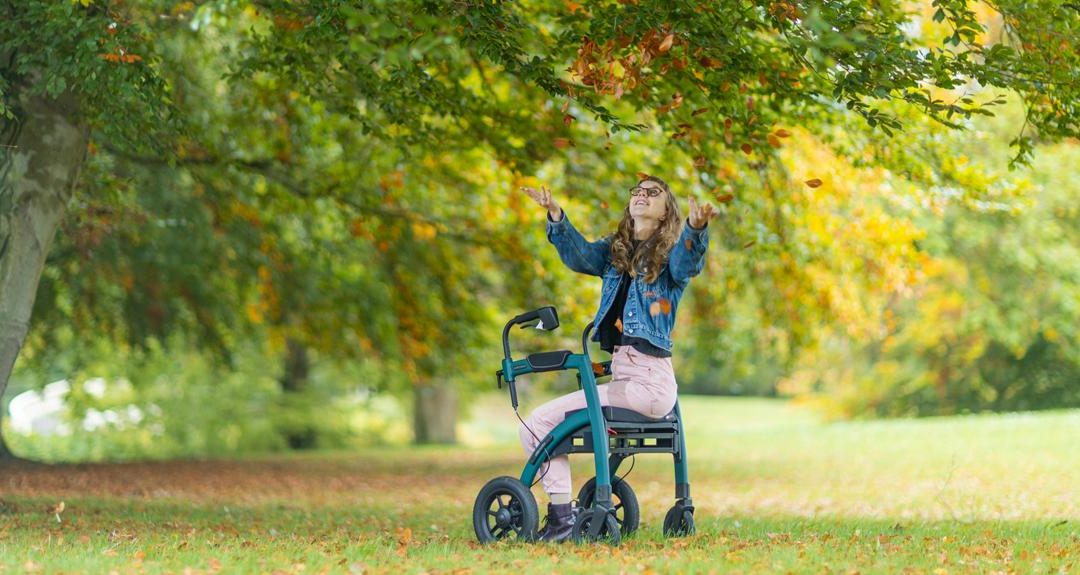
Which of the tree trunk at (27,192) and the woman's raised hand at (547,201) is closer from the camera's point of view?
the woman's raised hand at (547,201)

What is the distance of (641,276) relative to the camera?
5699 mm

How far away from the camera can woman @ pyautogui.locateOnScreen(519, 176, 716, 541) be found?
18.3 feet

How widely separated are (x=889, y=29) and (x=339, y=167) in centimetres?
677

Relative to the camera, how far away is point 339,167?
11.8 m

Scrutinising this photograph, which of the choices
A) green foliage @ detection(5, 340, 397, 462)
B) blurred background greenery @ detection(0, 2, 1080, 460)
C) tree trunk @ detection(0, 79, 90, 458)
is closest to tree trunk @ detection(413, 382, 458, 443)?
blurred background greenery @ detection(0, 2, 1080, 460)

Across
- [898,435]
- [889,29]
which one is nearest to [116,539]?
[889,29]

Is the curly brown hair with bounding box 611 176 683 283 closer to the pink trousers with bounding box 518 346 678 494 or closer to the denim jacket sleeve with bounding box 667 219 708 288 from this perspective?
the denim jacket sleeve with bounding box 667 219 708 288

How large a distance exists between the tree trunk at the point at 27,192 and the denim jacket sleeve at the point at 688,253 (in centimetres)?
419

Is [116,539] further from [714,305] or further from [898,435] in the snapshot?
[898,435]

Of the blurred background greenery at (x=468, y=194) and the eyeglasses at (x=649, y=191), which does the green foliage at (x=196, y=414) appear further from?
the eyeglasses at (x=649, y=191)

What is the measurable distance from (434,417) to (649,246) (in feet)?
60.8

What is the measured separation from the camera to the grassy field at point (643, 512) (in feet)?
16.7

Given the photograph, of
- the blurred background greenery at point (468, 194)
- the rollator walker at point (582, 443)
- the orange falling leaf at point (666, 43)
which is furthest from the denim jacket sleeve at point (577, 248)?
the orange falling leaf at point (666, 43)

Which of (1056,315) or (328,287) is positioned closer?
(328,287)
